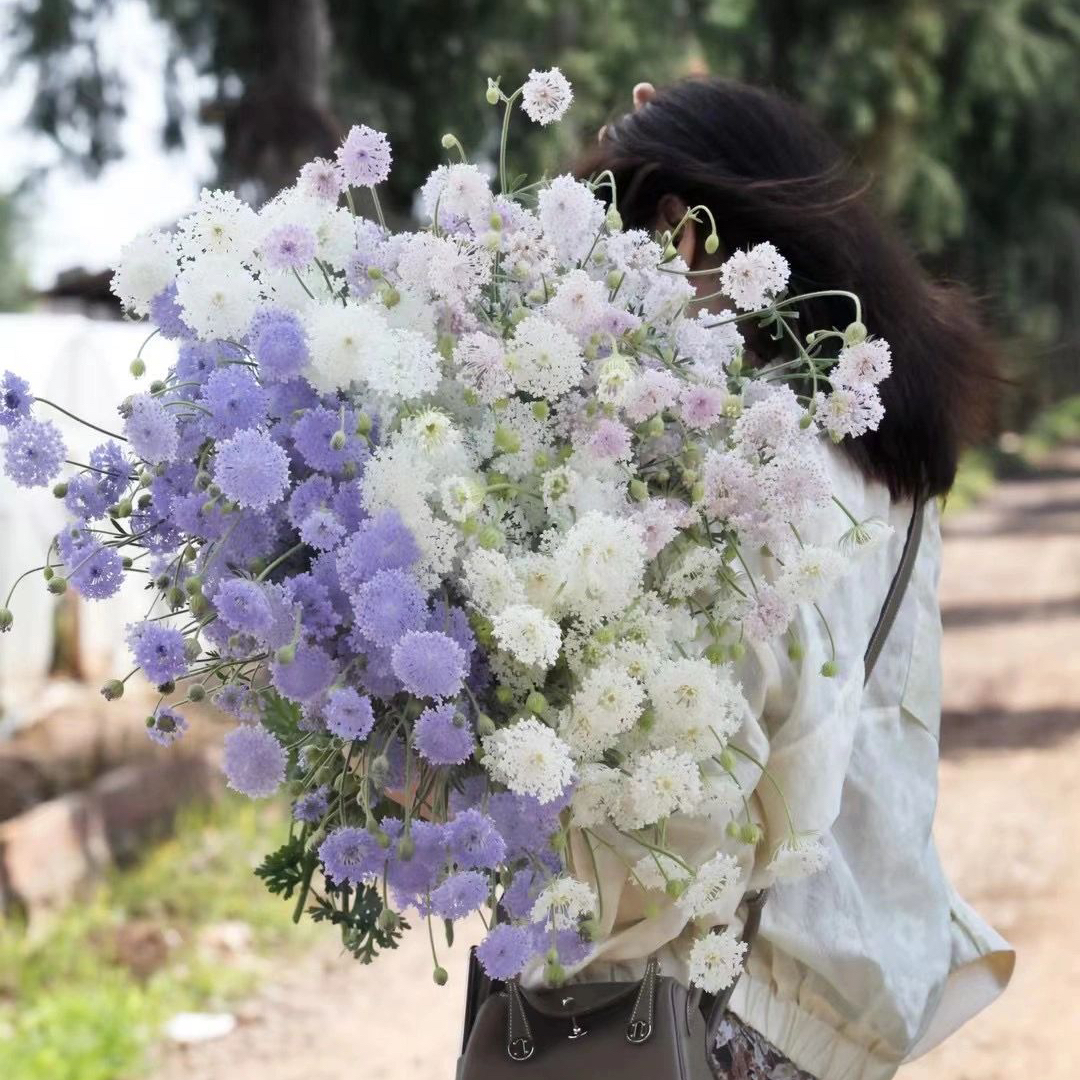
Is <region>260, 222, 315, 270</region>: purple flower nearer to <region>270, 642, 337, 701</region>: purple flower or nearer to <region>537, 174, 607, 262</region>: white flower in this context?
<region>537, 174, 607, 262</region>: white flower

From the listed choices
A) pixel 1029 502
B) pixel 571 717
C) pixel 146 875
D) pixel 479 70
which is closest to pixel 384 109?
pixel 479 70

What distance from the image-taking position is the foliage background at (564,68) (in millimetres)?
7871

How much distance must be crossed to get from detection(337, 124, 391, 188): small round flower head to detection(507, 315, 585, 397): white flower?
236 millimetres

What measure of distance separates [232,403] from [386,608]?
26 centimetres

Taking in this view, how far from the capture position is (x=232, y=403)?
4.95 ft

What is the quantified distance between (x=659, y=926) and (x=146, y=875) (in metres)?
4.56

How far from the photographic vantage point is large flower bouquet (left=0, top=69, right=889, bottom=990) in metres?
1.47

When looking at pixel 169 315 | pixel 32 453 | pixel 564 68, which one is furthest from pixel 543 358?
pixel 564 68

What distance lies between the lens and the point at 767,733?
182 centimetres

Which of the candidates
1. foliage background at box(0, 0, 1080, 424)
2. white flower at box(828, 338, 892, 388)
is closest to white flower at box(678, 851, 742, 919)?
white flower at box(828, 338, 892, 388)

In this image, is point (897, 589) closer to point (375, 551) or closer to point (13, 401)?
point (375, 551)

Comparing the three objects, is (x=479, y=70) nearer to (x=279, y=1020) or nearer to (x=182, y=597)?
(x=279, y=1020)

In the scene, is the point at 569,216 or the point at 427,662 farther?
the point at 569,216

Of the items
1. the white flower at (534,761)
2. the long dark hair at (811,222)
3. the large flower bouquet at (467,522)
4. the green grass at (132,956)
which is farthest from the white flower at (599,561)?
the green grass at (132,956)
